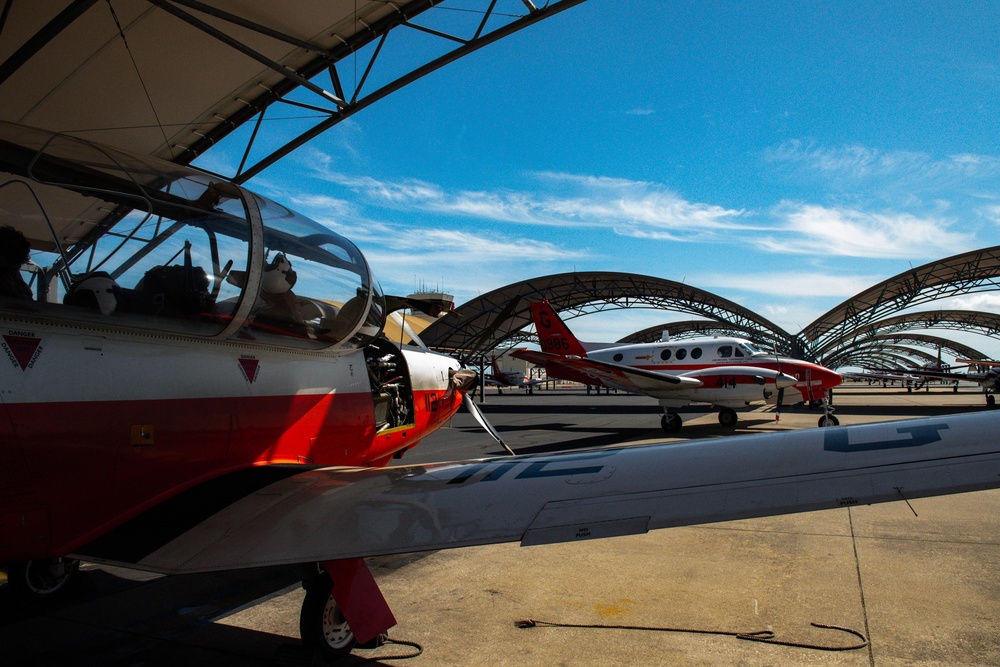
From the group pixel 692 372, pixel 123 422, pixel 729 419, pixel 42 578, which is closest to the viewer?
pixel 123 422

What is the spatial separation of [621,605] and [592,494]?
5.62 ft

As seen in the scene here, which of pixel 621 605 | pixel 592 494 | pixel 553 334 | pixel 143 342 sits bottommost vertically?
pixel 621 605

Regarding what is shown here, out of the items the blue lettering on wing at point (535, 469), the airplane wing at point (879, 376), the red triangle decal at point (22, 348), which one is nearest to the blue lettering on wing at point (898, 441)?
the blue lettering on wing at point (535, 469)

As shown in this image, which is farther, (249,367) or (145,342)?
(249,367)

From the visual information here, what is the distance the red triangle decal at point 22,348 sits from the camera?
249cm

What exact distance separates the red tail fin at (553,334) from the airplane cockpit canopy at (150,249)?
1802 centimetres

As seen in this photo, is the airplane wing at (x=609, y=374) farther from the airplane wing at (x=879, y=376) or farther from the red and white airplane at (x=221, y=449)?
the airplane wing at (x=879, y=376)

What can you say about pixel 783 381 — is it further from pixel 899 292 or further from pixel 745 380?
pixel 899 292

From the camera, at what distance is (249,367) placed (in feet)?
11.8

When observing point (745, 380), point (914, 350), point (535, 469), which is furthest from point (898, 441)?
point (914, 350)

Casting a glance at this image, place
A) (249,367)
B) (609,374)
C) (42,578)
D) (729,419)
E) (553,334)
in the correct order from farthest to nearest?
(553,334) → (609,374) → (729,419) → (42,578) → (249,367)

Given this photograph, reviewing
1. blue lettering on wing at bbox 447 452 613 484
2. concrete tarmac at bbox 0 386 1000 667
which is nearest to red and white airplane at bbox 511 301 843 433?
concrete tarmac at bbox 0 386 1000 667

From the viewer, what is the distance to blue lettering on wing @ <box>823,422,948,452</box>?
2.48 meters

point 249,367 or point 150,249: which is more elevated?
point 150,249
